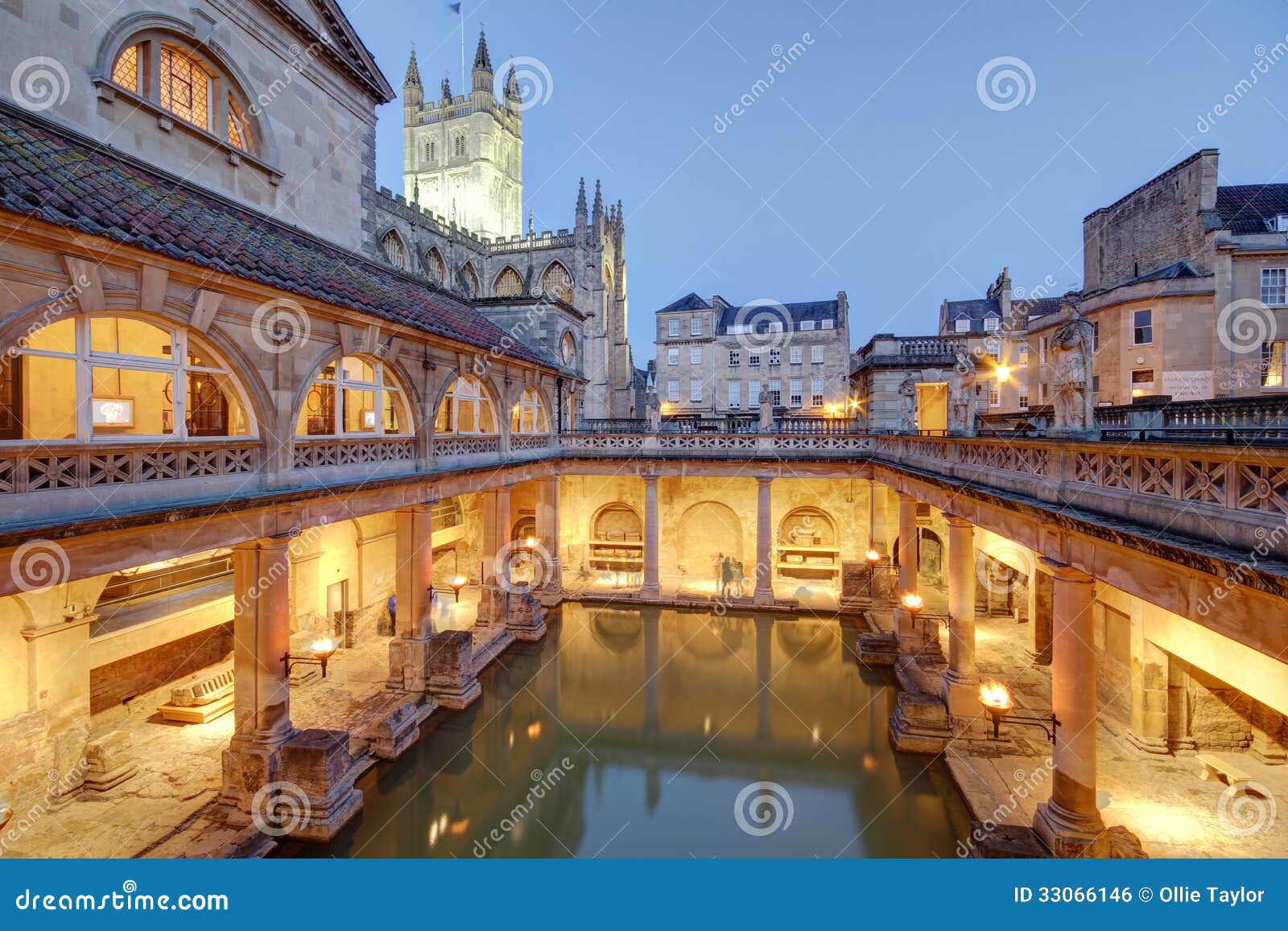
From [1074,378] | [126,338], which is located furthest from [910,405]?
[126,338]

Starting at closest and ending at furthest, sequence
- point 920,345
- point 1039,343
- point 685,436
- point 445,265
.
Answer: point 685,436 → point 920,345 → point 1039,343 → point 445,265

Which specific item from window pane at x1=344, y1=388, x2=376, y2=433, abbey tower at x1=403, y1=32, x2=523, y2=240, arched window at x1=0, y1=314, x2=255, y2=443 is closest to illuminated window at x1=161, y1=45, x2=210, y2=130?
arched window at x1=0, y1=314, x2=255, y2=443

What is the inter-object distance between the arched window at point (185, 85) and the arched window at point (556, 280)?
3460 cm

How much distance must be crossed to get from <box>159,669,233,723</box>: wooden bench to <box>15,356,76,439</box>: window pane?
A: 653cm

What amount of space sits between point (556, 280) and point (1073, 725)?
46611 millimetres

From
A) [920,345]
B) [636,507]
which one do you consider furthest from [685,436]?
[920,345]

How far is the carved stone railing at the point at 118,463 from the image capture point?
22.4ft

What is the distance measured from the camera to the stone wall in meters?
12.7

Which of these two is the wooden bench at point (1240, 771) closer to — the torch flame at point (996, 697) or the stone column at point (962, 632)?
the stone column at point (962, 632)

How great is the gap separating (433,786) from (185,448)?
26.4 ft

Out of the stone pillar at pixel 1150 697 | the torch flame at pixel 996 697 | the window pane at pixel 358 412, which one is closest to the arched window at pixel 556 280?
the window pane at pixel 358 412

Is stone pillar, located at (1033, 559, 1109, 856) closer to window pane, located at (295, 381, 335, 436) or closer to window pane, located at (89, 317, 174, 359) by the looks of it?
window pane, located at (89, 317, 174, 359)

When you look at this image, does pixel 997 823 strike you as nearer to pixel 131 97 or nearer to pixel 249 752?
pixel 249 752

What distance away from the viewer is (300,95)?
52.0 feet
